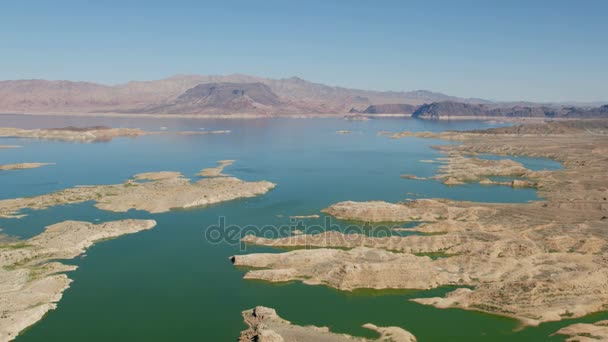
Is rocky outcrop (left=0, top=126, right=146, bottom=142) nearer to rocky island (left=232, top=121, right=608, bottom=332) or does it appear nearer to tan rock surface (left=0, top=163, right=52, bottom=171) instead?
tan rock surface (left=0, top=163, right=52, bottom=171)

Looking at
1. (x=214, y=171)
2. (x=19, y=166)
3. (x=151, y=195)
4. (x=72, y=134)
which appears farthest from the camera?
(x=72, y=134)

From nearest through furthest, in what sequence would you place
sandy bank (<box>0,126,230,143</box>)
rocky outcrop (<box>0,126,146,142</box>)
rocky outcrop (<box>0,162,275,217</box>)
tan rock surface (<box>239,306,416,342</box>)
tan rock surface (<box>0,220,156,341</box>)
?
tan rock surface (<box>239,306,416,342</box>), tan rock surface (<box>0,220,156,341</box>), rocky outcrop (<box>0,162,275,217</box>), sandy bank (<box>0,126,230,143</box>), rocky outcrop (<box>0,126,146,142</box>)

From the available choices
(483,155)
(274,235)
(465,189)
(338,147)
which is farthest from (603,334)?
(338,147)

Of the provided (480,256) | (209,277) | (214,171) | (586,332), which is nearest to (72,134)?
(214,171)

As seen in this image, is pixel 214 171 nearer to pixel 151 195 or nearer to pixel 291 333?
pixel 151 195

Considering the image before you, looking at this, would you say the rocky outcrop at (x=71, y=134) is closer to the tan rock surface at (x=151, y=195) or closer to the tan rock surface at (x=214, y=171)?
the tan rock surface at (x=214, y=171)

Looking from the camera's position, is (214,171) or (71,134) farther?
(71,134)

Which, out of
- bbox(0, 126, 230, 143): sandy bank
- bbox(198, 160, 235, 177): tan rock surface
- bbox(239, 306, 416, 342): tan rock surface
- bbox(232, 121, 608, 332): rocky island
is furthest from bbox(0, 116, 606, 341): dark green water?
bbox(0, 126, 230, 143): sandy bank

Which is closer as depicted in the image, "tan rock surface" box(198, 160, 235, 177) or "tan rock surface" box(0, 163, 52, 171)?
"tan rock surface" box(198, 160, 235, 177)
